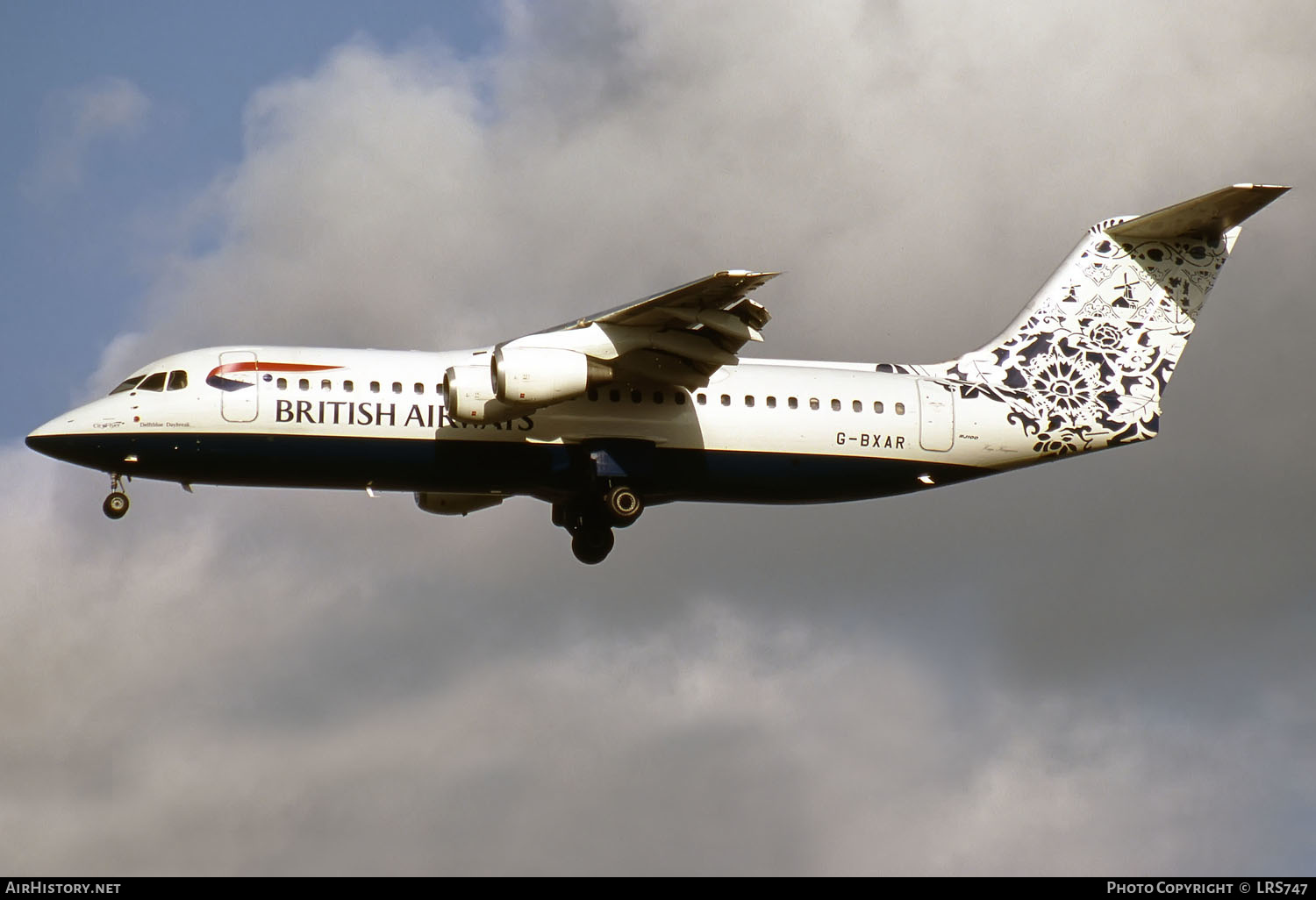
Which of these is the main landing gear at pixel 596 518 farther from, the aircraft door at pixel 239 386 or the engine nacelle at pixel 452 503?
the aircraft door at pixel 239 386

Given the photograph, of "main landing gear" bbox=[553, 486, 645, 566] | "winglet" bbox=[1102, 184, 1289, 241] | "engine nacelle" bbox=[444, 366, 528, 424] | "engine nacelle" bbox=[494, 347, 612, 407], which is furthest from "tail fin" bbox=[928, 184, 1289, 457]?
"engine nacelle" bbox=[444, 366, 528, 424]

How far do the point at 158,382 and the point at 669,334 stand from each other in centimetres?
596

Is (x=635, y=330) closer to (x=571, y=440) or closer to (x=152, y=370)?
(x=571, y=440)

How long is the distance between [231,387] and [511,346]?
10.8 feet

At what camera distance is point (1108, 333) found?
2697cm

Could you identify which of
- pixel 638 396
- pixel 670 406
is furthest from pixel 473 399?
pixel 670 406

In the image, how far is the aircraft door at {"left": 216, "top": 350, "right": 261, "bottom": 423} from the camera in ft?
78.0

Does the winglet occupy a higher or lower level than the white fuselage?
higher

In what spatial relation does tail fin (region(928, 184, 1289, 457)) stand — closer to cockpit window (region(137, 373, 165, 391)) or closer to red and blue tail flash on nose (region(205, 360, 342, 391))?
red and blue tail flash on nose (region(205, 360, 342, 391))

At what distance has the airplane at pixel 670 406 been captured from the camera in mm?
23781

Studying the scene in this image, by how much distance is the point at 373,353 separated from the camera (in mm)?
24578

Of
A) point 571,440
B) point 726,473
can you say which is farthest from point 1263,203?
point 571,440

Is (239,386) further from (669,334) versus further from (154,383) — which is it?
(669,334)

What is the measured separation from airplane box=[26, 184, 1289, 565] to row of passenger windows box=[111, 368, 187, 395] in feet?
0.09
